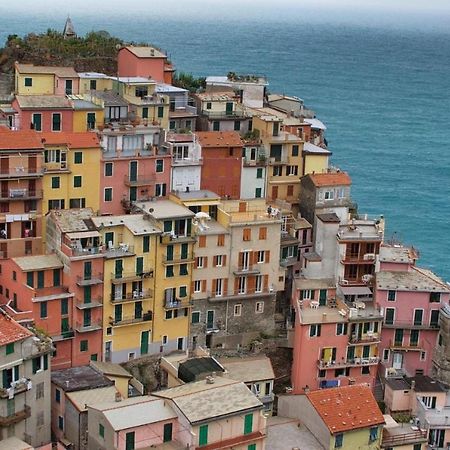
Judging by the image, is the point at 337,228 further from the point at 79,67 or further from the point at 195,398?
the point at 79,67

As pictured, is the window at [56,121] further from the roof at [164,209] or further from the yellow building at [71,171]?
the roof at [164,209]

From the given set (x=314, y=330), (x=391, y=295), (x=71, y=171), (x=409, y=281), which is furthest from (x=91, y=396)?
(x=409, y=281)

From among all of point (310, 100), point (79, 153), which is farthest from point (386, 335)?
point (310, 100)

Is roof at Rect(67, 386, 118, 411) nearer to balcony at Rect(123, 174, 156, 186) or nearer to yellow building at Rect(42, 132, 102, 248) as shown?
yellow building at Rect(42, 132, 102, 248)

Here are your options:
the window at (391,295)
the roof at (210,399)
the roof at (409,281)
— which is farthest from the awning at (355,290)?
the roof at (210,399)

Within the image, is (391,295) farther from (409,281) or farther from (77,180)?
(77,180)
